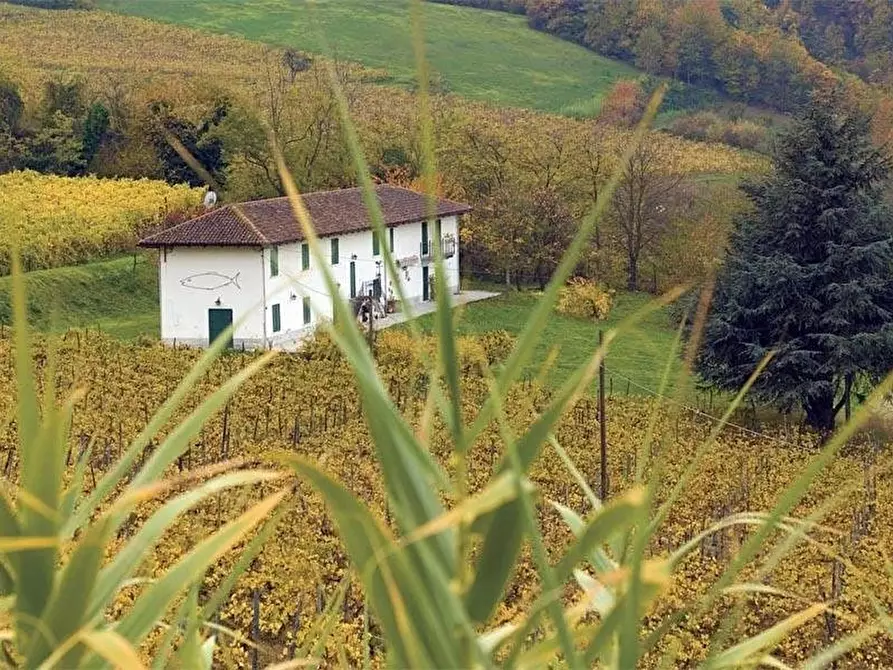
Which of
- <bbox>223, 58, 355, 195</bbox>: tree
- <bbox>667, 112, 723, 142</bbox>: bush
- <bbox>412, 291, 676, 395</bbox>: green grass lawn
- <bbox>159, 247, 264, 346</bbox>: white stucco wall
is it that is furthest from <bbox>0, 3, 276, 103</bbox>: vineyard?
<bbox>159, 247, 264, 346</bbox>: white stucco wall

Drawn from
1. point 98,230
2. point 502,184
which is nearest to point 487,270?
point 502,184

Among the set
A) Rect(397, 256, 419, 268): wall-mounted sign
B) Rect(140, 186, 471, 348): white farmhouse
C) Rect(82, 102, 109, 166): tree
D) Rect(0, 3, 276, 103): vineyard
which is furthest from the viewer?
Rect(0, 3, 276, 103): vineyard

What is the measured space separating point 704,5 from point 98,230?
47.8m

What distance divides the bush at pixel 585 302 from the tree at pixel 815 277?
11470 mm

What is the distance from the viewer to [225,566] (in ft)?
39.1

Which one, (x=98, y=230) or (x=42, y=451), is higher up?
(x=42, y=451)

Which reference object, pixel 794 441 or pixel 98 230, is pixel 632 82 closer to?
pixel 98 230

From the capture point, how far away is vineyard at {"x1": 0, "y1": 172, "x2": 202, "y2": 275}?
32188 millimetres

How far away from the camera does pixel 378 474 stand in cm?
1284

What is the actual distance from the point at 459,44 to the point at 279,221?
179 feet

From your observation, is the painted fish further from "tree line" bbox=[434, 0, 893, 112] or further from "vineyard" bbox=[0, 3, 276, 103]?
"tree line" bbox=[434, 0, 893, 112]

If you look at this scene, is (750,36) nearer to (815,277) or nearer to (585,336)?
(585,336)

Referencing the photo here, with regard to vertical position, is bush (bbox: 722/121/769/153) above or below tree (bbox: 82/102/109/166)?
below

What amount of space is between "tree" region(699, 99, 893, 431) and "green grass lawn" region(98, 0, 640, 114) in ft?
162
